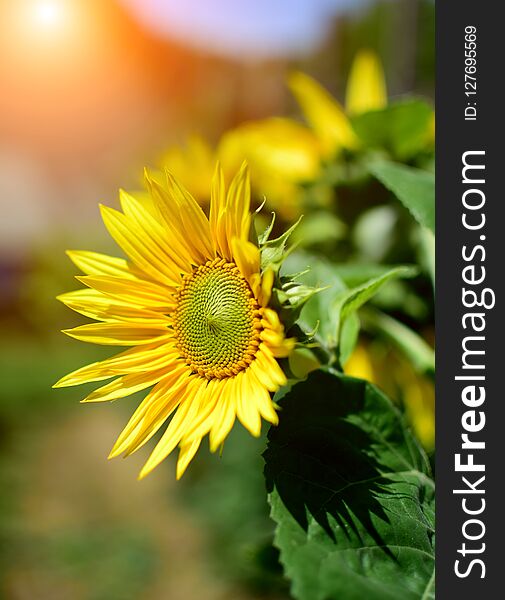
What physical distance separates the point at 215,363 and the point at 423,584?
0.19 metres

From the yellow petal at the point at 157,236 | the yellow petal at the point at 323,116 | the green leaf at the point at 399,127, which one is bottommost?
Result: the yellow petal at the point at 157,236

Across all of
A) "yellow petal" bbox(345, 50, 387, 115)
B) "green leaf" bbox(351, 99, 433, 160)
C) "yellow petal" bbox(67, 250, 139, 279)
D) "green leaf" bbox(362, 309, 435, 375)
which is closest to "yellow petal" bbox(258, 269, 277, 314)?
"yellow petal" bbox(67, 250, 139, 279)

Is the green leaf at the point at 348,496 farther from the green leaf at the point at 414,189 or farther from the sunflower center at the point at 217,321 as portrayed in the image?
the green leaf at the point at 414,189

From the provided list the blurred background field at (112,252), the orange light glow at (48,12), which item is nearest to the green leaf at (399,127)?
the blurred background field at (112,252)

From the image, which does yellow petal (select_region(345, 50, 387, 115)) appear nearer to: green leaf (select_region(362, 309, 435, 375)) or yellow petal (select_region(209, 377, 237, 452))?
green leaf (select_region(362, 309, 435, 375))

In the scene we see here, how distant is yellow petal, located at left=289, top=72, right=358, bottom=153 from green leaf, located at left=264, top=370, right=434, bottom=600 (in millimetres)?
433

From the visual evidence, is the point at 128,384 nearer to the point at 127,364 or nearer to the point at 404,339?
the point at 127,364

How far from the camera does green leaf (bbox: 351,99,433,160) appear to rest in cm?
73

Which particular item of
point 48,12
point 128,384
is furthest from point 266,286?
point 48,12

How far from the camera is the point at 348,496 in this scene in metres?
0.46

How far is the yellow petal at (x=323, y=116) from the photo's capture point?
0.87 meters

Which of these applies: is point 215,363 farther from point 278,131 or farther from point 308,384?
point 278,131

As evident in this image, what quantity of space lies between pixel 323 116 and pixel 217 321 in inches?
18.0

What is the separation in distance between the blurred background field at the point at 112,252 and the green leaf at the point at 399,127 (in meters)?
0.05
